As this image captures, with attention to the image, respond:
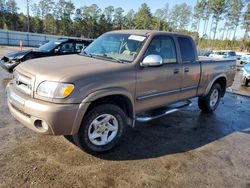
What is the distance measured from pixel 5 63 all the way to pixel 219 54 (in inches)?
949

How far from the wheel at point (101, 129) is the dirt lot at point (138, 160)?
0.18 meters

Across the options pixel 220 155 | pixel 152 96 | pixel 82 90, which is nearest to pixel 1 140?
pixel 82 90

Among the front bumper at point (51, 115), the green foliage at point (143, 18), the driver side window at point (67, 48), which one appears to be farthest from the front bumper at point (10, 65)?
the green foliage at point (143, 18)

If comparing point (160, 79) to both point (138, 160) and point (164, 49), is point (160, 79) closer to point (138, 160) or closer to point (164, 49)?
point (164, 49)

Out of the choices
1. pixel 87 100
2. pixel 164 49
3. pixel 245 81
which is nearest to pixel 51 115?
pixel 87 100

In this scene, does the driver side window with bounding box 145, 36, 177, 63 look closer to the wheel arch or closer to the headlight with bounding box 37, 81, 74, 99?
the headlight with bounding box 37, 81, 74, 99

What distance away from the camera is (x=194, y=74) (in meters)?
5.16

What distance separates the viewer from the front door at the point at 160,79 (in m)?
3.97

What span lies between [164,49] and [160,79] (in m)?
0.69

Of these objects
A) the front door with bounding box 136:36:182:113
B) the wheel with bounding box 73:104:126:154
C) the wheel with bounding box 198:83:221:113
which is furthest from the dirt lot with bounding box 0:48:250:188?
the wheel with bounding box 198:83:221:113

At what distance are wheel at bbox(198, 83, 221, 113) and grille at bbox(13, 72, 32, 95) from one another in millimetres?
4531

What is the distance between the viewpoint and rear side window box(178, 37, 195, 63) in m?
4.90

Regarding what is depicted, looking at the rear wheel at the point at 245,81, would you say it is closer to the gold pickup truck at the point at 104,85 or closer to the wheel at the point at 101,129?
the gold pickup truck at the point at 104,85

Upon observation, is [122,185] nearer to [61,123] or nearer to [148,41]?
[61,123]
